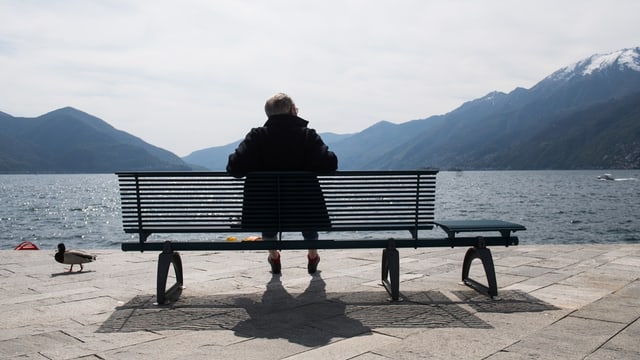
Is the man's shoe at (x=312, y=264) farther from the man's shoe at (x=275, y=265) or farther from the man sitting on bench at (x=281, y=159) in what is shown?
the man sitting on bench at (x=281, y=159)

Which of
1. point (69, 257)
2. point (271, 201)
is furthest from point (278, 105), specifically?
point (69, 257)

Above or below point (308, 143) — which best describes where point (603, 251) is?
below

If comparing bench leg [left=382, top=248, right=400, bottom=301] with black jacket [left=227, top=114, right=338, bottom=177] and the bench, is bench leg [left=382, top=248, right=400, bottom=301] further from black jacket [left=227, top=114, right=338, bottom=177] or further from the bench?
black jacket [left=227, top=114, right=338, bottom=177]

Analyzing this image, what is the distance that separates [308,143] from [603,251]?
561 cm

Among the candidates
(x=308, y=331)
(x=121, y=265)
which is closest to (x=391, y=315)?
(x=308, y=331)

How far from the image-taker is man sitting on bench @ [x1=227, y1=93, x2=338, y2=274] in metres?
4.97

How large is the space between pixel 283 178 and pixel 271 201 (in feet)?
0.84


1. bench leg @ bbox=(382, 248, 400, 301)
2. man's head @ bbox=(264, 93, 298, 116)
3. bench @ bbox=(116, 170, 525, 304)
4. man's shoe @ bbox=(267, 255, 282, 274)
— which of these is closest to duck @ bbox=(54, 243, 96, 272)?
bench @ bbox=(116, 170, 525, 304)

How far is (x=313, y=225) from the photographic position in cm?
497

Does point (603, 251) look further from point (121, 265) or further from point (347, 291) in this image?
point (121, 265)

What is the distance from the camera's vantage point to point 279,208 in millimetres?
4945

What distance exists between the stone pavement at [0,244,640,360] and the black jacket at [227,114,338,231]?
0.79 m

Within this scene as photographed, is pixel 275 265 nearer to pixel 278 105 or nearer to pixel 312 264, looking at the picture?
pixel 312 264

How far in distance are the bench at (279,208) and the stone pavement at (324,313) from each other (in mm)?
478
